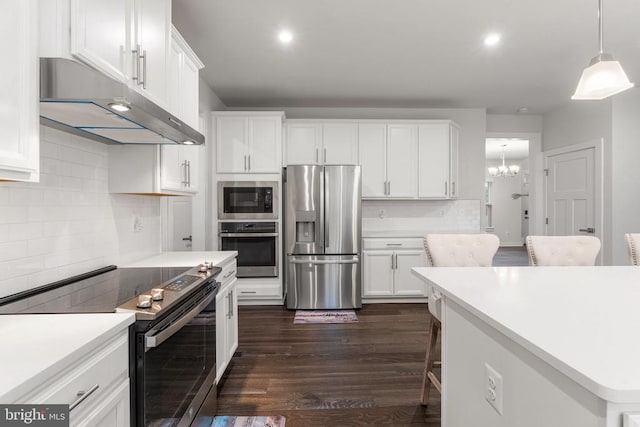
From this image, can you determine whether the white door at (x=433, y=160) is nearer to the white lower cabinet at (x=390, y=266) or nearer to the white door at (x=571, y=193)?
the white lower cabinet at (x=390, y=266)

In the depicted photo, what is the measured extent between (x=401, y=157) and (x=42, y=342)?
4121mm

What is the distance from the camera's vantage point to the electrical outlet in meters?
0.97

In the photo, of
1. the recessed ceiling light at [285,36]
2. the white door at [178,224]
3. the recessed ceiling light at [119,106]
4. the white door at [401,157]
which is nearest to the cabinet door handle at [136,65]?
the recessed ceiling light at [119,106]

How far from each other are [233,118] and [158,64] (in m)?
2.29

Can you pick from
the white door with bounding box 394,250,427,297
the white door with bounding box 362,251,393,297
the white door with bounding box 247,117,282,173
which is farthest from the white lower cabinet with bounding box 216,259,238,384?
the white door with bounding box 394,250,427,297

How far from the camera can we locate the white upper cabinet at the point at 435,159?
4.44 meters

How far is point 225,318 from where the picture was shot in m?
2.32

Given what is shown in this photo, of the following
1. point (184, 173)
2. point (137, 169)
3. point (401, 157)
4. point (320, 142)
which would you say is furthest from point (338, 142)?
point (137, 169)

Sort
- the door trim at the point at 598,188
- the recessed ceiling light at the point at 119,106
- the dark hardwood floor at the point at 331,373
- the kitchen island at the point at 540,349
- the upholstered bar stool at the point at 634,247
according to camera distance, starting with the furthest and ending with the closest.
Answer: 1. the door trim at the point at 598,188
2. the upholstered bar stool at the point at 634,247
3. the dark hardwood floor at the point at 331,373
4. the recessed ceiling light at the point at 119,106
5. the kitchen island at the point at 540,349

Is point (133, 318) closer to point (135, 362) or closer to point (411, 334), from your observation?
point (135, 362)

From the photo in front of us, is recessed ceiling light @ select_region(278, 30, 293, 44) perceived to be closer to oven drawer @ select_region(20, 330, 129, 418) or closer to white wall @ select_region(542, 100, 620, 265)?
oven drawer @ select_region(20, 330, 129, 418)

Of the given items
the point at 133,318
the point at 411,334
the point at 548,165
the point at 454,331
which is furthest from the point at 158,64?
the point at 548,165

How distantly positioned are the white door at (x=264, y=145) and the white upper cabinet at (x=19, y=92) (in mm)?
2990

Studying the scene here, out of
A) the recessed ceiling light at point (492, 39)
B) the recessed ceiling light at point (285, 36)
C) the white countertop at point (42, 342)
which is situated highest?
A: the recessed ceiling light at point (285, 36)
